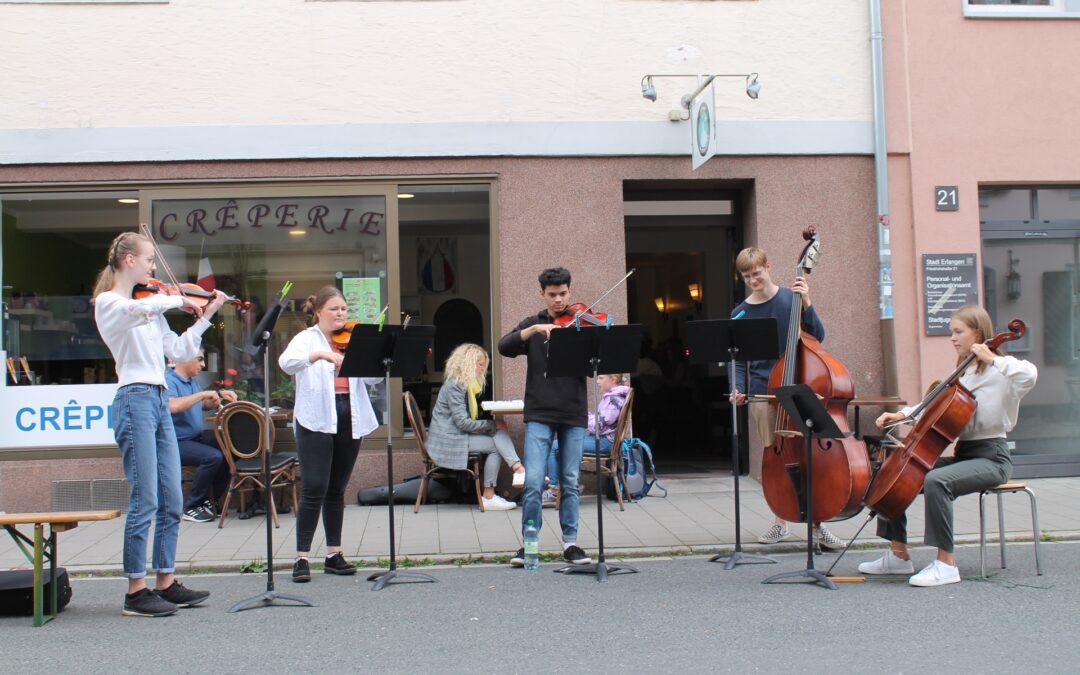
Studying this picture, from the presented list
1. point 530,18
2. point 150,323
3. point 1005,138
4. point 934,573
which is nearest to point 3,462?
point 150,323

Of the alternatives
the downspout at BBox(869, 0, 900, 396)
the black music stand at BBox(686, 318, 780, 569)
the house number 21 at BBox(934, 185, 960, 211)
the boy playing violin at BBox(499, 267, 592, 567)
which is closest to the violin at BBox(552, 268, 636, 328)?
the boy playing violin at BBox(499, 267, 592, 567)

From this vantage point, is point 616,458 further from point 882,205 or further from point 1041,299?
point 1041,299

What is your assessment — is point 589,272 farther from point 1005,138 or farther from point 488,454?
point 1005,138

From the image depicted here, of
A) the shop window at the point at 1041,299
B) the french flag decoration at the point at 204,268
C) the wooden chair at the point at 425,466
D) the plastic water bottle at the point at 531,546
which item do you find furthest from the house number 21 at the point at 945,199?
the french flag decoration at the point at 204,268

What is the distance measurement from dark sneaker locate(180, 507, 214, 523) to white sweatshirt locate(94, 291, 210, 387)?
3.08 m

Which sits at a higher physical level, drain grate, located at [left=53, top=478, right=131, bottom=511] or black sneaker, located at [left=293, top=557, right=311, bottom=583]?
drain grate, located at [left=53, top=478, right=131, bottom=511]

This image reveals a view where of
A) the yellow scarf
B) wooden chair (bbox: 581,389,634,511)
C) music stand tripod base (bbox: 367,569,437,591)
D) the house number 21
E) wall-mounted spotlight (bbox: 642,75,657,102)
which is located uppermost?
wall-mounted spotlight (bbox: 642,75,657,102)

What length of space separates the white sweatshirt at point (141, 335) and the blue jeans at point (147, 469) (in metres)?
0.09

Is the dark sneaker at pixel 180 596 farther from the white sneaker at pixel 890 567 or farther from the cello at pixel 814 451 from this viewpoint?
the white sneaker at pixel 890 567

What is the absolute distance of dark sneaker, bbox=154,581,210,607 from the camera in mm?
5590

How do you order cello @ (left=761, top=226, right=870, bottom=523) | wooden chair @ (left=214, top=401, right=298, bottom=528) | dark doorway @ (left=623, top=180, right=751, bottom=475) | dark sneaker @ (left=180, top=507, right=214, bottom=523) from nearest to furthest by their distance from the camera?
1. cello @ (left=761, top=226, right=870, bottom=523)
2. wooden chair @ (left=214, top=401, right=298, bottom=528)
3. dark sneaker @ (left=180, top=507, right=214, bottom=523)
4. dark doorway @ (left=623, top=180, right=751, bottom=475)

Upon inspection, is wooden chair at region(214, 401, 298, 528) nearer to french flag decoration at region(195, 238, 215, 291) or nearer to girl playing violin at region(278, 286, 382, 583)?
french flag decoration at region(195, 238, 215, 291)

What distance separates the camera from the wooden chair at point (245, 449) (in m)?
8.08

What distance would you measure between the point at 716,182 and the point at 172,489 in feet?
19.7
